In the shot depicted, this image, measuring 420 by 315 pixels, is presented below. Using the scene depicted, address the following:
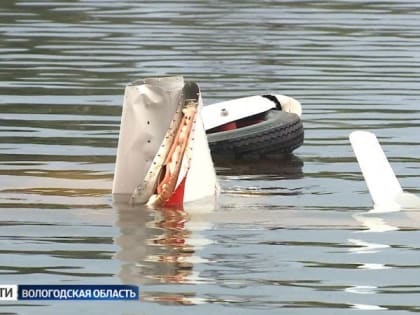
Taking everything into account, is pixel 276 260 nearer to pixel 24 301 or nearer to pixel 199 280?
pixel 199 280

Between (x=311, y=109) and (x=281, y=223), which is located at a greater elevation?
(x=311, y=109)

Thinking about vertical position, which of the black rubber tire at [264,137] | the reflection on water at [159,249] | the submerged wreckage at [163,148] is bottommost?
the reflection on water at [159,249]

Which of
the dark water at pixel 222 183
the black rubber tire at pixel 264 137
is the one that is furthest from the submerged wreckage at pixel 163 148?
the black rubber tire at pixel 264 137

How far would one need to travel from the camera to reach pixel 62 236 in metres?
11.7

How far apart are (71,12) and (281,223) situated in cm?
2260

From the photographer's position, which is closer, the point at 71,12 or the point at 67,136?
the point at 67,136

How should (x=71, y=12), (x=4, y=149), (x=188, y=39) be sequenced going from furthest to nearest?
(x=71, y=12) < (x=188, y=39) < (x=4, y=149)

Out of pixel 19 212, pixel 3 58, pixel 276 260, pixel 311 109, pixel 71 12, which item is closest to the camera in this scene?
pixel 276 260

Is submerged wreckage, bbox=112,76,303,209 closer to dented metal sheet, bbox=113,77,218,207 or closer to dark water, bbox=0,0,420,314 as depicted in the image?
dented metal sheet, bbox=113,77,218,207

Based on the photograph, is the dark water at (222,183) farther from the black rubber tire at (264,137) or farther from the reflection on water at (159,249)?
the black rubber tire at (264,137)

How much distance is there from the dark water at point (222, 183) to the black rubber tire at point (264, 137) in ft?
0.56

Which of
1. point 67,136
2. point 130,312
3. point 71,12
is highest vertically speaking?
point 71,12

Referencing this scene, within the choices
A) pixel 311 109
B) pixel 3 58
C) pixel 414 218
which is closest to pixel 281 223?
pixel 414 218

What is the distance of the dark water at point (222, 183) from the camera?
10.1 metres
